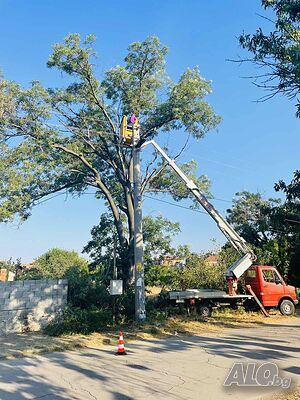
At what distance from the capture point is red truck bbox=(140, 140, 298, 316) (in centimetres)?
1667

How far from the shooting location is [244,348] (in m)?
9.99

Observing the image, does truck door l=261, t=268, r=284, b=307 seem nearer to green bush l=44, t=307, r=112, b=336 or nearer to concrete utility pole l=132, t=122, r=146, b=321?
concrete utility pole l=132, t=122, r=146, b=321

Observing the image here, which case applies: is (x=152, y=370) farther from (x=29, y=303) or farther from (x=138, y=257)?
(x=29, y=303)

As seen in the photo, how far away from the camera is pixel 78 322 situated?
1294 centimetres

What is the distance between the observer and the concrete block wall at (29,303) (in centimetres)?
1315

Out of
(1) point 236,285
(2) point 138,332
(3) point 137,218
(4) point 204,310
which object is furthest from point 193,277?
(2) point 138,332

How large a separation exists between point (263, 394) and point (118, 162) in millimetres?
16179

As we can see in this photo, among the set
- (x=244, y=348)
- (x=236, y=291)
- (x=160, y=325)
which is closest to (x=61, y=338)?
(x=160, y=325)

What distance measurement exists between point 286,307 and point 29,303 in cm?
1156

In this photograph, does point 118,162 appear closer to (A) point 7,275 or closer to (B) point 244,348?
(A) point 7,275

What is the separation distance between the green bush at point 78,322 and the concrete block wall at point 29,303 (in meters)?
0.45

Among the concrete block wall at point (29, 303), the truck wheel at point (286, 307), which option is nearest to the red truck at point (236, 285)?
the truck wheel at point (286, 307)

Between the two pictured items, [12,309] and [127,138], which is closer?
[12,309]

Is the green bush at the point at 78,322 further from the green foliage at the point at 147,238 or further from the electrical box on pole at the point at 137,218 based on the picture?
the green foliage at the point at 147,238
